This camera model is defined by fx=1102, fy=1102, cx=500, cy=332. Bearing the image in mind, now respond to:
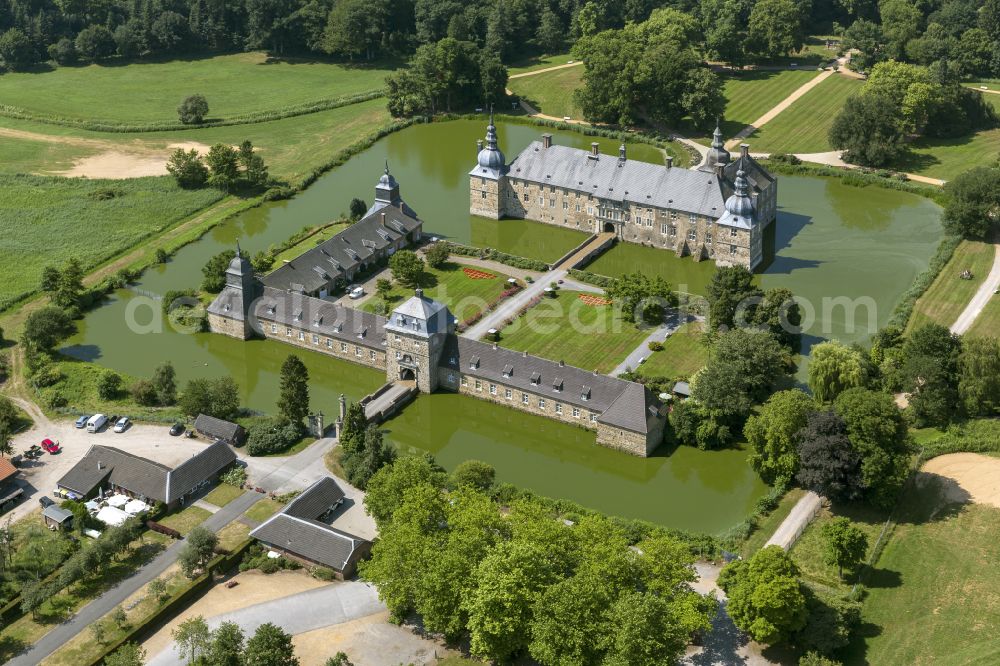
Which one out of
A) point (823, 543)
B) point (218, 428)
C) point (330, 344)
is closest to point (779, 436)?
point (823, 543)

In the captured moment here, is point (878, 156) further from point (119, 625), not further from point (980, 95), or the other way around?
point (119, 625)

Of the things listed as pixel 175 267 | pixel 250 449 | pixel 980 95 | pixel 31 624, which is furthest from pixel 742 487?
pixel 980 95

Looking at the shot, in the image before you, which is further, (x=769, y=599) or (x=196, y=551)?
(x=196, y=551)

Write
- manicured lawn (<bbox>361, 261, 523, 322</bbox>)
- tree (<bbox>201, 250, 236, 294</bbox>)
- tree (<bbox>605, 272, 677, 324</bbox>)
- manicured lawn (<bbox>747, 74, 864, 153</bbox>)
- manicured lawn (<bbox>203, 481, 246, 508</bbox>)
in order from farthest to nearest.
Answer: manicured lawn (<bbox>747, 74, 864, 153</bbox>)
tree (<bbox>201, 250, 236, 294</bbox>)
manicured lawn (<bbox>361, 261, 523, 322</bbox>)
tree (<bbox>605, 272, 677, 324</bbox>)
manicured lawn (<bbox>203, 481, 246, 508</bbox>)

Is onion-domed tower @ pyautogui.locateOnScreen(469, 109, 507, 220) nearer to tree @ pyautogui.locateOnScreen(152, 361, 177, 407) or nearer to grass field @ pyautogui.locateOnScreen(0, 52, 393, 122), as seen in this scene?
tree @ pyautogui.locateOnScreen(152, 361, 177, 407)

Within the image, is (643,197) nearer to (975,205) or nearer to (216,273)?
(975,205)

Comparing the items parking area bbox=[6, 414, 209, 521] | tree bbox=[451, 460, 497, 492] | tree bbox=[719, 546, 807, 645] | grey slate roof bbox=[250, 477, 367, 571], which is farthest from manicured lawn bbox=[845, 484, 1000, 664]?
parking area bbox=[6, 414, 209, 521]
